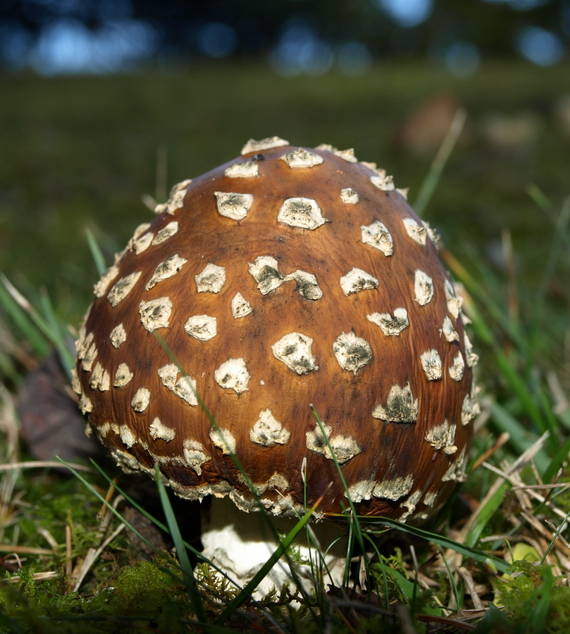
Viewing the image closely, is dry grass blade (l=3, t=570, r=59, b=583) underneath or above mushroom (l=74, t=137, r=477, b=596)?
underneath

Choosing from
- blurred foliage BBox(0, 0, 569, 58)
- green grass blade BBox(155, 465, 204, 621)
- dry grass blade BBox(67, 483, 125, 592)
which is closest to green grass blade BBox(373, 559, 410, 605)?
green grass blade BBox(155, 465, 204, 621)

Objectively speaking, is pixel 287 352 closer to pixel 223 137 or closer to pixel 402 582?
pixel 402 582

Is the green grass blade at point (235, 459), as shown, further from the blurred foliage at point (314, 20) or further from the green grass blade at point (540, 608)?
the blurred foliage at point (314, 20)

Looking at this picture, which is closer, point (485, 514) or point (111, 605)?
point (111, 605)

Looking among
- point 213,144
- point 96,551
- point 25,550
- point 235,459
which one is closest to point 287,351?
point 235,459

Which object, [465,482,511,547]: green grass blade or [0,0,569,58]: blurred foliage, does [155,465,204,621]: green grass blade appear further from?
[0,0,569,58]: blurred foliage

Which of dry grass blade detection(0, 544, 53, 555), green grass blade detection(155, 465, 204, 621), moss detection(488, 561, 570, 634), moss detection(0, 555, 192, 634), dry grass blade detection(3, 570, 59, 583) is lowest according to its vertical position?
dry grass blade detection(0, 544, 53, 555)

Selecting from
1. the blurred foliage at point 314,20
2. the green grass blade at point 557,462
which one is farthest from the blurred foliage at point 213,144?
the blurred foliage at point 314,20

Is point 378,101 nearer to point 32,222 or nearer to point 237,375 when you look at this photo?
point 32,222

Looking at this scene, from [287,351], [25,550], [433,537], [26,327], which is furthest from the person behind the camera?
[26,327]
